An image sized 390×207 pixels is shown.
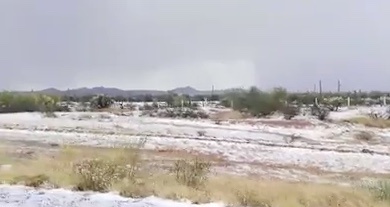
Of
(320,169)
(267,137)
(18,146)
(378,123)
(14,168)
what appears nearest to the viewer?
(14,168)

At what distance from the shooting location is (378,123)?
51906mm

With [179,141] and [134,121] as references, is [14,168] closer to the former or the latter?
[179,141]

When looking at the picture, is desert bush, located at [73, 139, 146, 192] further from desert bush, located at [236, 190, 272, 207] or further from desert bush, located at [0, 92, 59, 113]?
desert bush, located at [0, 92, 59, 113]

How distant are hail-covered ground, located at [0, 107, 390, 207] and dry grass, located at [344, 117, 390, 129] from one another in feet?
7.46

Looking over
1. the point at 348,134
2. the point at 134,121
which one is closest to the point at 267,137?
the point at 348,134

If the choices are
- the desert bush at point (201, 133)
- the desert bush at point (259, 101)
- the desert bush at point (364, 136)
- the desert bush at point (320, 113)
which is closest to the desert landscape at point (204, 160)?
the desert bush at point (364, 136)

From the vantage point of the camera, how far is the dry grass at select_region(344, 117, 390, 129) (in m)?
51.1

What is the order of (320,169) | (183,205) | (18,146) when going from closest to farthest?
(183,205)
(320,169)
(18,146)

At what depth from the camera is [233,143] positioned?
33656 mm

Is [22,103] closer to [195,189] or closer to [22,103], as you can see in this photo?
[22,103]

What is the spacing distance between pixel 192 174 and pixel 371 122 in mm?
37432

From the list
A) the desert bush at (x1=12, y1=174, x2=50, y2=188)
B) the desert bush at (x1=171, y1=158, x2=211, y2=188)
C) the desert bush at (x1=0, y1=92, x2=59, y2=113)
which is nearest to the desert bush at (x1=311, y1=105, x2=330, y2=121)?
the desert bush at (x1=0, y1=92, x2=59, y2=113)

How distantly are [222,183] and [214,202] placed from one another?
3.38 m

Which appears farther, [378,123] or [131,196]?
[378,123]
